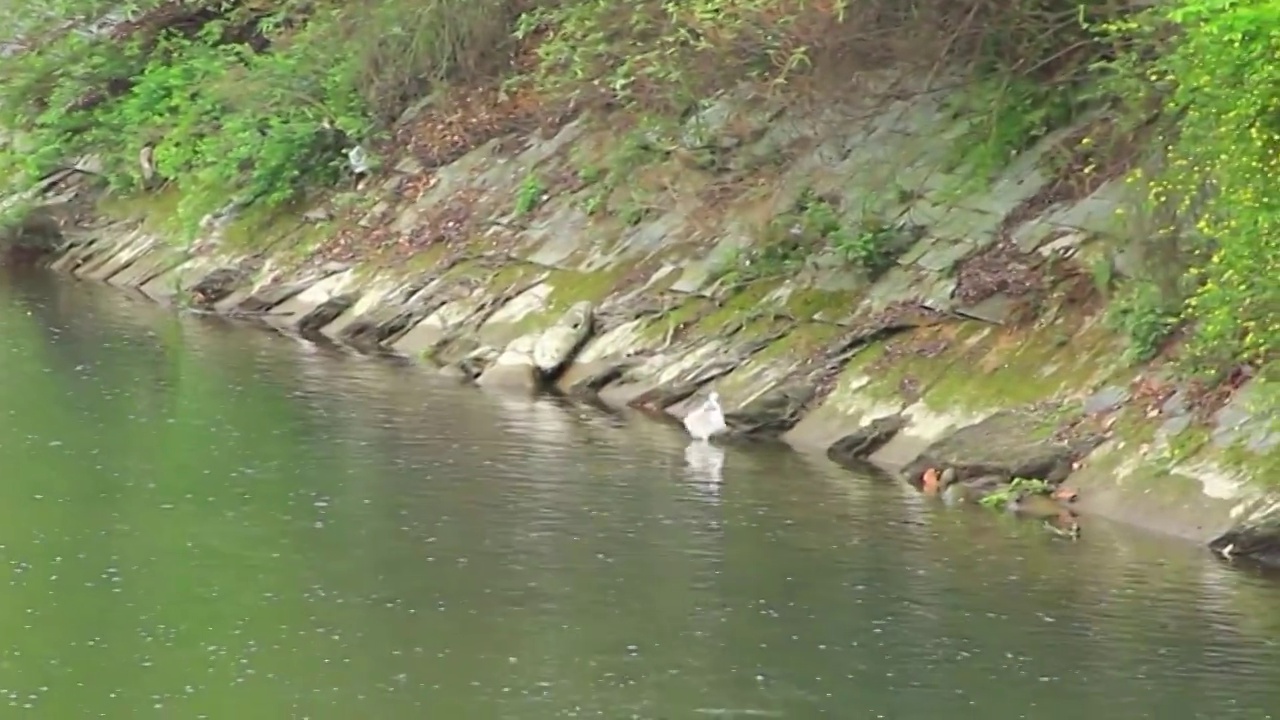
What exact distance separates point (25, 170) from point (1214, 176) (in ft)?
85.9

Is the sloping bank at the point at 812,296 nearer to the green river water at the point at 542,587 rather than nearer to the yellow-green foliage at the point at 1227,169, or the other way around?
the yellow-green foliage at the point at 1227,169

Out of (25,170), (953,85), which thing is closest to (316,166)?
A: (25,170)

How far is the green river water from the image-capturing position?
14453mm

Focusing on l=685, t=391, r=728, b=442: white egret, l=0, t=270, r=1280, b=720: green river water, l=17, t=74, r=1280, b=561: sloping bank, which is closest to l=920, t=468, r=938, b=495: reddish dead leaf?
l=17, t=74, r=1280, b=561: sloping bank

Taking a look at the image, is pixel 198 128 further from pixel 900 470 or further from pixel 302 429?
pixel 900 470

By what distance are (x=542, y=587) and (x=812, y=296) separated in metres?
10.7

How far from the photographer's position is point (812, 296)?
2714 centimetres

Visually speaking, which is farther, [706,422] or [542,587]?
[706,422]

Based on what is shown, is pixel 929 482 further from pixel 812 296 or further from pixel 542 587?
pixel 542 587

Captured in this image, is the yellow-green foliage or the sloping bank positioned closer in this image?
the yellow-green foliage

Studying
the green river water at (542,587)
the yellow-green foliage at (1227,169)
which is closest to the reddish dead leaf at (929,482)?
the green river water at (542,587)

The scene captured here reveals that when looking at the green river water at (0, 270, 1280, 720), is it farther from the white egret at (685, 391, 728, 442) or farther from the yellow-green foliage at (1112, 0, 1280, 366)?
the yellow-green foliage at (1112, 0, 1280, 366)

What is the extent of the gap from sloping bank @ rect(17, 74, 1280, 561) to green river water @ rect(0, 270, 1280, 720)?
1202mm

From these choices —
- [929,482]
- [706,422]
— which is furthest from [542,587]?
[706,422]
